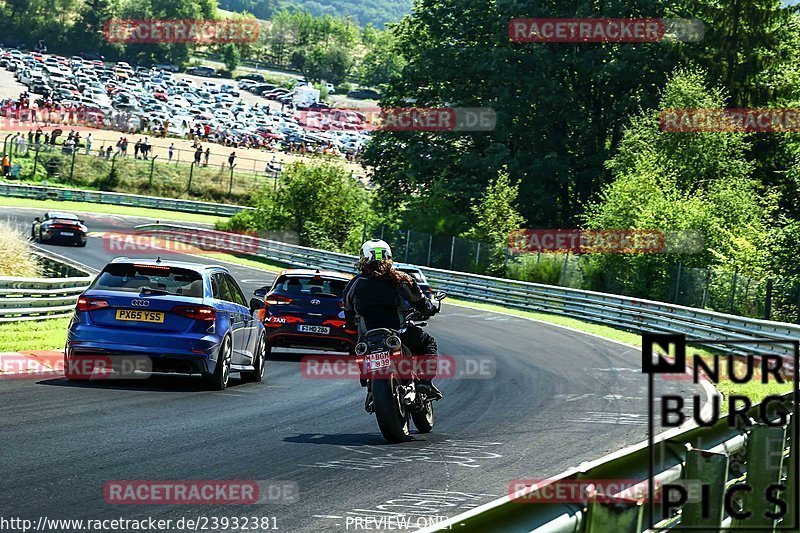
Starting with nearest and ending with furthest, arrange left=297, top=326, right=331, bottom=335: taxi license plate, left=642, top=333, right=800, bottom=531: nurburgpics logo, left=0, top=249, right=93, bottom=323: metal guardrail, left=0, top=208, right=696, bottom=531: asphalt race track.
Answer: left=642, top=333, right=800, bottom=531: nurburgpics logo
left=0, top=208, right=696, bottom=531: asphalt race track
left=297, top=326, right=331, bottom=335: taxi license plate
left=0, top=249, right=93, bottom=323: metal guardrail

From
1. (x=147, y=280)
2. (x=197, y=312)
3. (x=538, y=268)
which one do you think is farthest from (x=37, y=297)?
(x=538, y=268)

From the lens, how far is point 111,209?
2795 inches

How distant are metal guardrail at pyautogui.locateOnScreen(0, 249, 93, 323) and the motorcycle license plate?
1174 centimetres

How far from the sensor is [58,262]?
3459 centimetres

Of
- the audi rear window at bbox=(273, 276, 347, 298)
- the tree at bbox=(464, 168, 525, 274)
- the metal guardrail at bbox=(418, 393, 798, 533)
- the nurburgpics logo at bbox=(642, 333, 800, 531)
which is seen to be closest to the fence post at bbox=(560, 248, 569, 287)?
the tree at bbox=(464, 168, 525, 274)

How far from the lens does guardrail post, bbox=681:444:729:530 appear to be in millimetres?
4859

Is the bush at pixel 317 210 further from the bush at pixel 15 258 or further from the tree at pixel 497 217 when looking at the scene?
the bush at pixel 15 258

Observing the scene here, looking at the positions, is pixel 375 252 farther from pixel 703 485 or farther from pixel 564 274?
pixel 564 274

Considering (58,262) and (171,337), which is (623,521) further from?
(58,262)

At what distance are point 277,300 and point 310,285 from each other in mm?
752

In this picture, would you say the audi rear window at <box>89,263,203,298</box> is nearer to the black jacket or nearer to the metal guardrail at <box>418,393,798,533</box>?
the black jacket

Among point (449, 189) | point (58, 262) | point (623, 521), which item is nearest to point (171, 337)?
point (623, 521)

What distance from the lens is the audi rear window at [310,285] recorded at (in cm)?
2130

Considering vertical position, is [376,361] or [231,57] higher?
[231,57]
